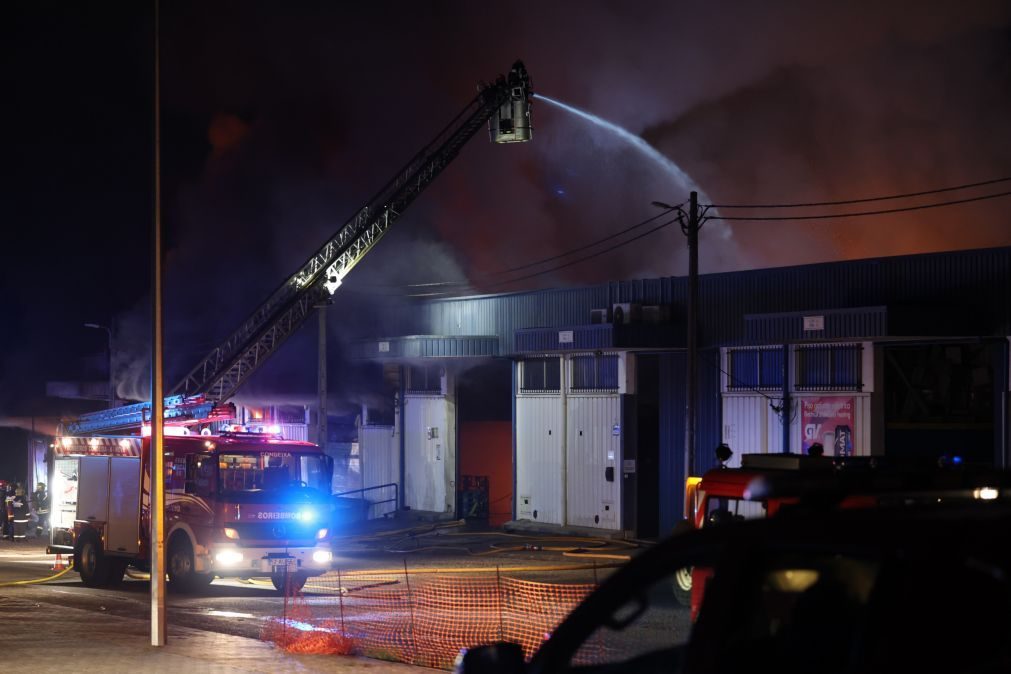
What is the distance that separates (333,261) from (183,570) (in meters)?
15.2

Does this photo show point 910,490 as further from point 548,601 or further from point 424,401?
point 424,401

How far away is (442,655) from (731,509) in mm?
3282

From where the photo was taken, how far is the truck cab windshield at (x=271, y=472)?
19109mm

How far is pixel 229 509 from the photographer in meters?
18.8

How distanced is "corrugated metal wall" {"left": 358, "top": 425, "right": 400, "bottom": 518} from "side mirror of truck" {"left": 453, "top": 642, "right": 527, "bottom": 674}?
106ft

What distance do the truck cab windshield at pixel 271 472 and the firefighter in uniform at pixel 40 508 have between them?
1485 cm

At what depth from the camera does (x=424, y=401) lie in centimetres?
3522

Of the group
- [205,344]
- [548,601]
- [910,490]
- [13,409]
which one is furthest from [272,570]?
[13,409]

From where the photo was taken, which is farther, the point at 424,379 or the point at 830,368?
the point at 424,379

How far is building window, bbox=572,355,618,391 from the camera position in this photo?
2934 centimetres

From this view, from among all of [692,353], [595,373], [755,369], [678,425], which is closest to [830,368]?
[755,369]

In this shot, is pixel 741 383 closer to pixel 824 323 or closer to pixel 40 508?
pixel 824 323

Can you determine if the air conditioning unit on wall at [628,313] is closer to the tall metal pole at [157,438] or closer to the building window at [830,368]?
the building window at [830,368]

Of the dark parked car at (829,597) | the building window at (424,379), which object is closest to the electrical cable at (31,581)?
the building window at (424,379)
